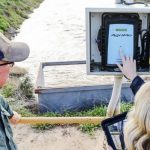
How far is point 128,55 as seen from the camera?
282 centimetres

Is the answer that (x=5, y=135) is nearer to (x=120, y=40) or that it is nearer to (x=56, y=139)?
(x=120, y=40)

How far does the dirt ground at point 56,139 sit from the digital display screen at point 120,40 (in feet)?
7.47

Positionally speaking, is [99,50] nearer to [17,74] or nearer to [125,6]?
[125,6]

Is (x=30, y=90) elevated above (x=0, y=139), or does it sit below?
below

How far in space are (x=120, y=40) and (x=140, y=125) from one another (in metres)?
1.05

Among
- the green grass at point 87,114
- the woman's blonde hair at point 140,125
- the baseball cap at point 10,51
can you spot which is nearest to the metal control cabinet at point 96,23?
the baseball cap at point 10,51

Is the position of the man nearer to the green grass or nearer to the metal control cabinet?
the metal control cabinet

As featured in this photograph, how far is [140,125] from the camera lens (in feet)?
5.97

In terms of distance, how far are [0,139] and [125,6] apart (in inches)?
40.4

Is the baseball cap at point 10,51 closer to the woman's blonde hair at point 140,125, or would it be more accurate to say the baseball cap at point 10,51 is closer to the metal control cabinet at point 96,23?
the metal control cabinet at point 96,23

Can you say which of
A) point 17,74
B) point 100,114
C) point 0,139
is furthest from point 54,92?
point 0,139

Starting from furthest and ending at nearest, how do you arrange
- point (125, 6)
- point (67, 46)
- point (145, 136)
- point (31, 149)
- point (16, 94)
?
point (67, 46) < point (16, 94) < point (31, 149) < point (125, 6) < point (145, 136)

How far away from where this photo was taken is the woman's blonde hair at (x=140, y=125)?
5.93 feet

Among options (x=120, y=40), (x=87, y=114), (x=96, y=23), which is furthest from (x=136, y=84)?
(x=87, y=114)
